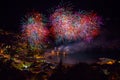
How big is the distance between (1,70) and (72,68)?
417 inches

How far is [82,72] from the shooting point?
3825 cm

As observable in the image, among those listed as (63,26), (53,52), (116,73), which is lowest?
(116,73)

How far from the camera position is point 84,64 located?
41.1 meters

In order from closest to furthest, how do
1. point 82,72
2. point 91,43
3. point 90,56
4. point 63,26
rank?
point 82,72 < point 63,26 < point 90,56 < point 91,43

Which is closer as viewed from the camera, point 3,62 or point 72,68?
point 72,68

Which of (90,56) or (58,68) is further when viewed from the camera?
(90,56)

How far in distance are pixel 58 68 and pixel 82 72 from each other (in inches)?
163

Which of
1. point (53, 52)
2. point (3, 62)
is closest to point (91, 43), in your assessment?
point (53, 52)

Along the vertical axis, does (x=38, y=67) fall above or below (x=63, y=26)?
below

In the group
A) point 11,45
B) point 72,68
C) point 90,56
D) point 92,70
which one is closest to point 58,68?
point 72,68

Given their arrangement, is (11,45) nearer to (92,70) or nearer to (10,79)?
(10,79)

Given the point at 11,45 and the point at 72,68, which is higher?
the point at 11,45

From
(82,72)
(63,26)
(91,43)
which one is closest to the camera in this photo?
(82,72)

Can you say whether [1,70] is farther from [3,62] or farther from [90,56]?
[90,56]
